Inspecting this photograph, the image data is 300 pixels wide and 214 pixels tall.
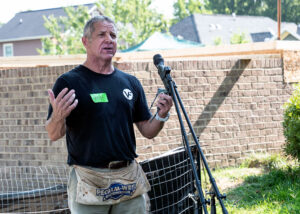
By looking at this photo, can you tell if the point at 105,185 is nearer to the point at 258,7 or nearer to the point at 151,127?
the point at 151,127

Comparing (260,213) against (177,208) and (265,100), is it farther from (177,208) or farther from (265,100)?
(265,100)

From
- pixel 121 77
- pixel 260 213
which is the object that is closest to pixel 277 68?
pixel 260 213

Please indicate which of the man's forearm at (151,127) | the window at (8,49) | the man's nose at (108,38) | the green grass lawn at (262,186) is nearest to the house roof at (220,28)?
the window at (8,49)

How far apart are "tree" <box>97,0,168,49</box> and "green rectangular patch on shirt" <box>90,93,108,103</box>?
73.6 ft

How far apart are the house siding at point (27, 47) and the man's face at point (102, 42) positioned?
32.0 meters

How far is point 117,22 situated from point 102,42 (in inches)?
983

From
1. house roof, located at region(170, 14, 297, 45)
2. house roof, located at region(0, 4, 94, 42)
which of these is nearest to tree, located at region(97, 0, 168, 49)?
house roof, located at region(170, 14, 297, 45)

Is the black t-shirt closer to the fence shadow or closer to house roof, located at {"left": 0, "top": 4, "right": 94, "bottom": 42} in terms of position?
the fence shadow

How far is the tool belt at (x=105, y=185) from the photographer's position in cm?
265

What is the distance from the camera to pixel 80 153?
2688 millimetres

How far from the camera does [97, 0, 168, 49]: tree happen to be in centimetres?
2612

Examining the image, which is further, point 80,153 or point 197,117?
point 197,117

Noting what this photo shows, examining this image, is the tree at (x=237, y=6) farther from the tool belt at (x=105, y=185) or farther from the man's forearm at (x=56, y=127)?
the man's forearm at (x=56, y=127)

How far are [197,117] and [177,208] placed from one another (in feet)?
10.1
